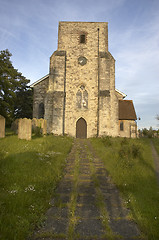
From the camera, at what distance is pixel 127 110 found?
77.5 ft

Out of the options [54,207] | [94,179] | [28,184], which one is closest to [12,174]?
[28,184]

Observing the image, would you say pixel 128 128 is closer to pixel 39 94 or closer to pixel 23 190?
pixel 39 94

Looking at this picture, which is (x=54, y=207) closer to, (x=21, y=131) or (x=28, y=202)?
(x=28, y=202)

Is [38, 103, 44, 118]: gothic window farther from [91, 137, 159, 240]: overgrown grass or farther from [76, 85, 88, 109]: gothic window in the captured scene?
[91, 137, 159, 240]: overgrown grass

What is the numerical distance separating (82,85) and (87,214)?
57.4 ft

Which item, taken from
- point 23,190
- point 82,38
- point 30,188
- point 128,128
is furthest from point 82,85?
point 23,190

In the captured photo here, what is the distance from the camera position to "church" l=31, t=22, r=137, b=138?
722 inches

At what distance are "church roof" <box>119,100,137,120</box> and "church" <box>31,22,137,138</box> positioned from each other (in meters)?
3.56

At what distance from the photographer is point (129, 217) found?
3494mm

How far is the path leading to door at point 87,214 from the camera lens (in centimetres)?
291

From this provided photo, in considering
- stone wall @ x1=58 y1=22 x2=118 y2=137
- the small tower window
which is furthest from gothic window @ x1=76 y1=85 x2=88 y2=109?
the small tower window

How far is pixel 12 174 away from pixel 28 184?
81cm

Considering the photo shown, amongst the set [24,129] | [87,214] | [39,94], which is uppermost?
[39,94]

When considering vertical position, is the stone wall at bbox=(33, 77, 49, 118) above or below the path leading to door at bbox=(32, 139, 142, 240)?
above
